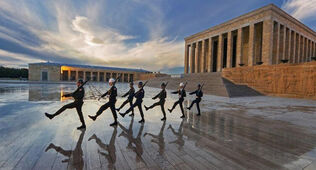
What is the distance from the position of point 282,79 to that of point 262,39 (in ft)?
42.9

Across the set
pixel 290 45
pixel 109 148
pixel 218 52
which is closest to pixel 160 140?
pixel 109 148

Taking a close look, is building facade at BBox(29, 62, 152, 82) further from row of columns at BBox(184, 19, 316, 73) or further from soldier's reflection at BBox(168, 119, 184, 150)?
soldier's reflection at BBox(168, 119, 184, 150)

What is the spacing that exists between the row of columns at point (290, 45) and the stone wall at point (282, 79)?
10.8 metres

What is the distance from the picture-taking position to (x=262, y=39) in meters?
25.3

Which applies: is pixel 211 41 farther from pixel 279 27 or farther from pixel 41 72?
pixel 41 72

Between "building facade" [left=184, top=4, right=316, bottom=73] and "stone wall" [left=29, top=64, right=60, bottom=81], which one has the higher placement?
"building facade" [left=184, top=4, right=316, bottom=73]

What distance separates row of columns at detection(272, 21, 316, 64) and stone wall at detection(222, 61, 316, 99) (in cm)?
1082

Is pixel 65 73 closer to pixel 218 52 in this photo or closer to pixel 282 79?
pixel 218 52

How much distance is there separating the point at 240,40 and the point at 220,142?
30.3m

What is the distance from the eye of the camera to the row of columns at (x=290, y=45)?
24656 mm

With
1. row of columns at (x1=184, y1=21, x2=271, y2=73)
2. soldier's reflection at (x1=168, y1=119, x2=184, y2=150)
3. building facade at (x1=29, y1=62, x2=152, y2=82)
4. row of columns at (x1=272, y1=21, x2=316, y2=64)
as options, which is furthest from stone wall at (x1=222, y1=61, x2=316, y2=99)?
building facade at (x1=29, y1=62, x2=152, y2=82)

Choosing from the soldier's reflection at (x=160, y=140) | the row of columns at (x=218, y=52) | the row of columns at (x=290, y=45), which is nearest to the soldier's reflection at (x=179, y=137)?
the soldier's reflection at (x=160, y=140)

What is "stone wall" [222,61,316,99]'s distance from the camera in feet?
46.9

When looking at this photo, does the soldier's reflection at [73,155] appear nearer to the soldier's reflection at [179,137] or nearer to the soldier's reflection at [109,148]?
the soldier's reflection at [109,148]
